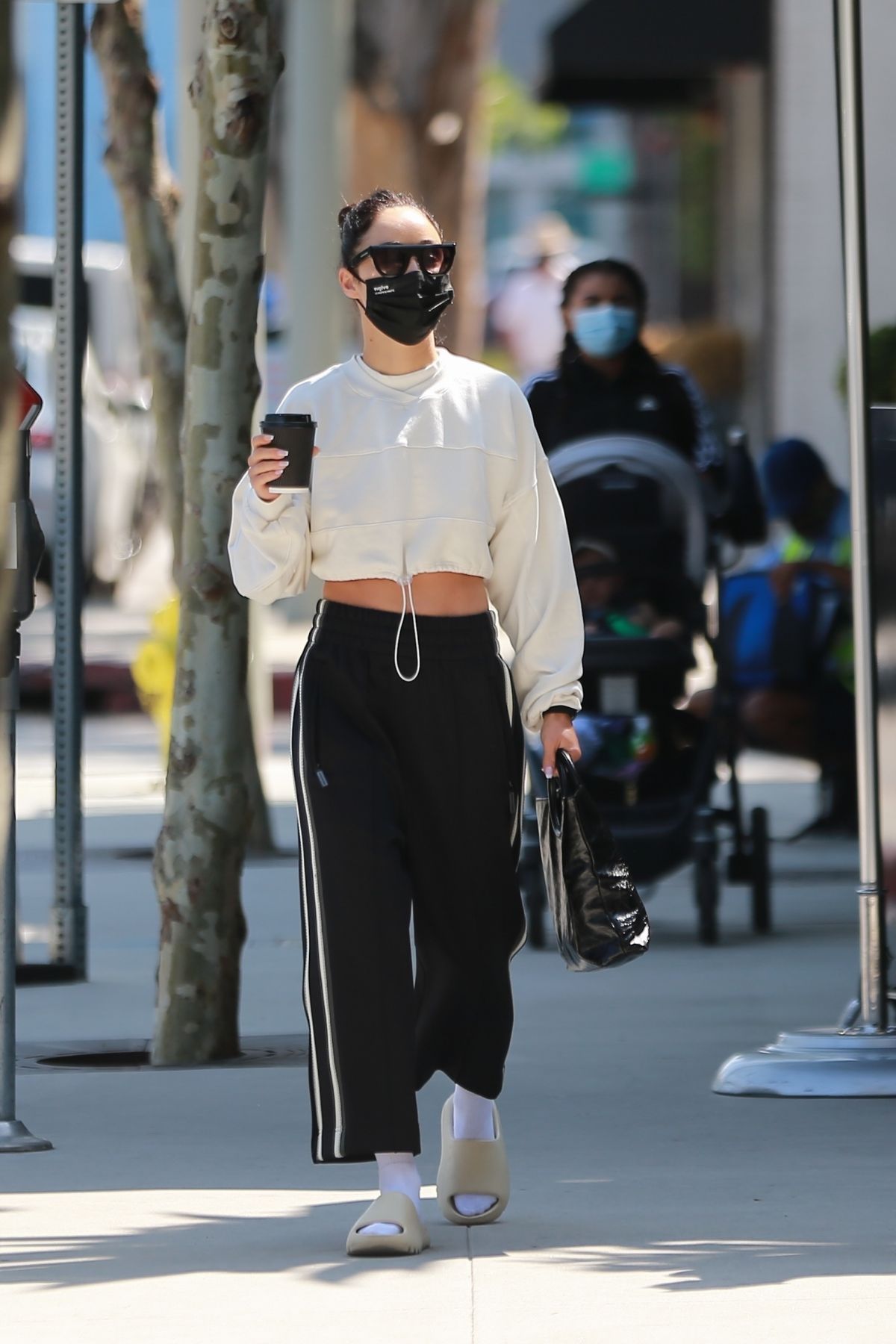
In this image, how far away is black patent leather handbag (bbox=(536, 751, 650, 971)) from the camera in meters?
5.17

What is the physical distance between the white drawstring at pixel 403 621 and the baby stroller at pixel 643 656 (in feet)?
11.3

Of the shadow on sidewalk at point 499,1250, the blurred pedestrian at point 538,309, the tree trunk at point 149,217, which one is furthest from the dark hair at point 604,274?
the blurred pedestrian at point 538,309

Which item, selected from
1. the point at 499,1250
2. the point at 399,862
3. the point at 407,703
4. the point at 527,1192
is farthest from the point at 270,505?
the point at 527,1192

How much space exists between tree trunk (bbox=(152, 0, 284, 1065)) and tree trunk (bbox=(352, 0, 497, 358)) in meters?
20.3

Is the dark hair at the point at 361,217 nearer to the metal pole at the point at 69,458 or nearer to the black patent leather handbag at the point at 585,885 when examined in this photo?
the black patent leather handbag at the point at 585,885

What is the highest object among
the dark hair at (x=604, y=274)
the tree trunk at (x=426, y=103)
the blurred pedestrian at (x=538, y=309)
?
the tree trunk at (x=426, y=103)

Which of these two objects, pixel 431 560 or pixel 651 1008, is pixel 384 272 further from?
pixel 651 1008

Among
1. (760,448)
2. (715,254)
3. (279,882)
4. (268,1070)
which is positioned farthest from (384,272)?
(715,254)

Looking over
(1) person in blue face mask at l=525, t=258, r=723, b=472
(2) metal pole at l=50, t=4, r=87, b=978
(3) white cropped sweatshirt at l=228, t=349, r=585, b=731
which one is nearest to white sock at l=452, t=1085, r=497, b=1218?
(3) white cropped sweatshirt at l=228, t=349, r=585, b=731

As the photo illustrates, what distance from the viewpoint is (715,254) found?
27266 mm

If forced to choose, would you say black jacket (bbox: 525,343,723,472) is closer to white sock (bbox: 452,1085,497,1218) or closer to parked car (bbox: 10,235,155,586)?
white sock (bbox: 452,1085,497,1218)

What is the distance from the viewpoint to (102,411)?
2097cm

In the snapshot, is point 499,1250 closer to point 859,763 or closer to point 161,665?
point 859,763

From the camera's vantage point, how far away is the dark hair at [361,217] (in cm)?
525
